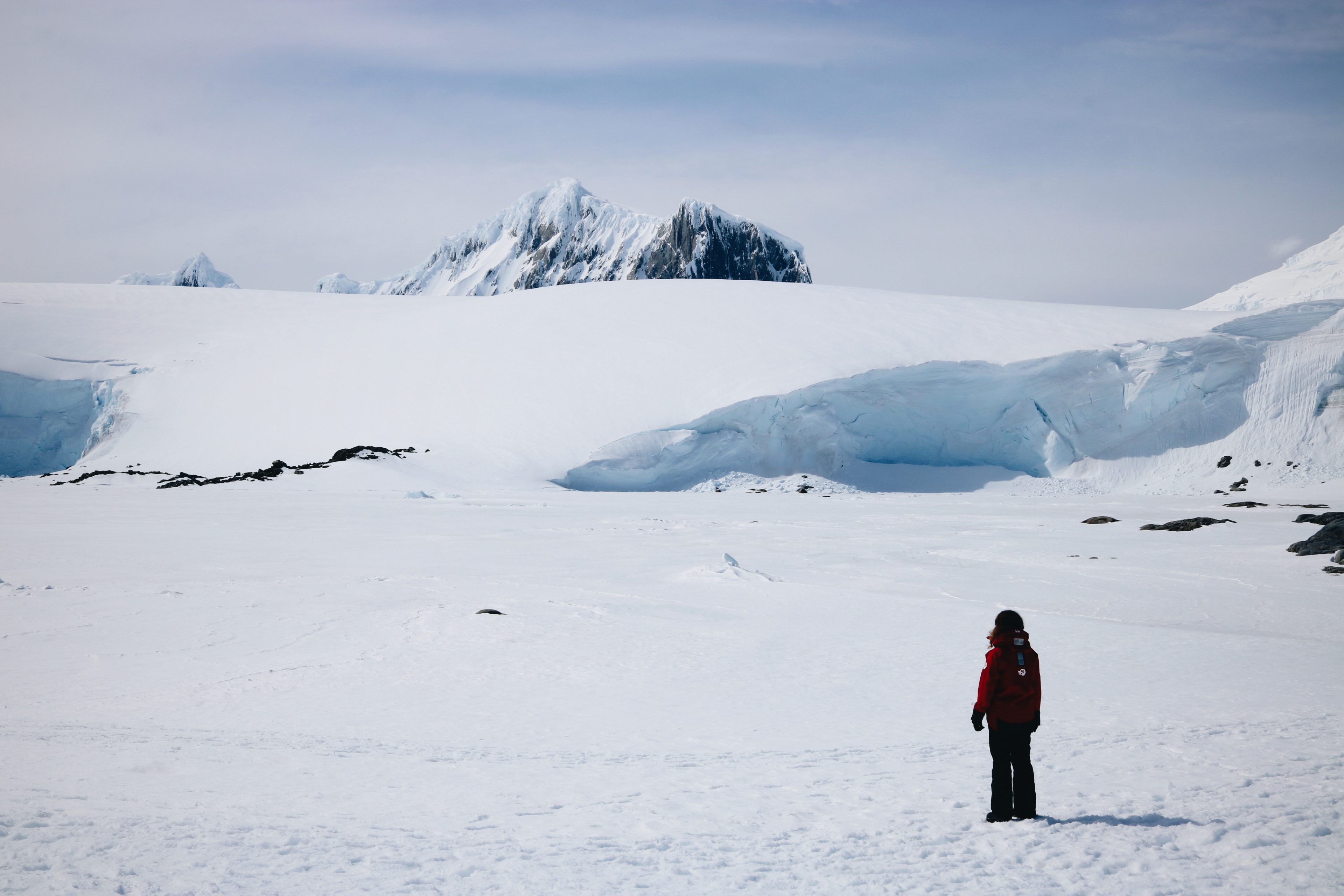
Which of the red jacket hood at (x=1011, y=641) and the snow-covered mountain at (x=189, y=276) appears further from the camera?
the snow-covered mountain at (x=189, y=276)

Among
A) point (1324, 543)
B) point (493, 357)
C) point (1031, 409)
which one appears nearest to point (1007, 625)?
point (1324, 543)

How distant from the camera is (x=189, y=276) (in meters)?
155

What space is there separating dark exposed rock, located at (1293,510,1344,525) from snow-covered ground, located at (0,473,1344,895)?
430cm

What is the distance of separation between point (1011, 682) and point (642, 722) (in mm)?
2426

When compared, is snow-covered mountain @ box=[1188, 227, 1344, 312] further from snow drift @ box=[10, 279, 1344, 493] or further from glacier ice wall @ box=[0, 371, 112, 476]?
glacier ice wall @ box=[0, 371, 112, 476]

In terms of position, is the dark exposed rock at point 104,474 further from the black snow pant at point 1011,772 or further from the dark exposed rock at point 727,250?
the dark exposed rock at point 727,250

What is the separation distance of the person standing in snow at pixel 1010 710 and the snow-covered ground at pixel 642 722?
0.12 meters

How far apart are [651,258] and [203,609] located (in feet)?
456

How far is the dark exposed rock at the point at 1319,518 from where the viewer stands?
1491cm

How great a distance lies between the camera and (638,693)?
20.0ft

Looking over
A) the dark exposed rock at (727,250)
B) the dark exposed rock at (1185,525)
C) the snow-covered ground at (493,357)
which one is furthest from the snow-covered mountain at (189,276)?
the dark exposed rock at (1185,525)

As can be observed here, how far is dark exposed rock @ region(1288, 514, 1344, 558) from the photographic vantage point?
11.7m

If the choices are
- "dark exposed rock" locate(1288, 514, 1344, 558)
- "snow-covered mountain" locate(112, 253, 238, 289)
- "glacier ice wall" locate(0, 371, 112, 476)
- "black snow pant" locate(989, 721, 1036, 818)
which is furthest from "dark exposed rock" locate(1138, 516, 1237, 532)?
"snow-covered mountain" locate(112, 253, 238, 289)

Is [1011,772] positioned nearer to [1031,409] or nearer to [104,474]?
[1031,409]
